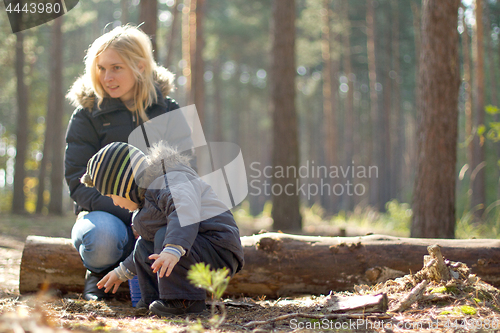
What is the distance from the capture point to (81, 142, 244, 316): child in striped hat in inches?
91.1

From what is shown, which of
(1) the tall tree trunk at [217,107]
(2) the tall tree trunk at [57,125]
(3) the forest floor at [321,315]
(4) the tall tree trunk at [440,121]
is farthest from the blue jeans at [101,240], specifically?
(1) the tall tree trunk at [217,107]

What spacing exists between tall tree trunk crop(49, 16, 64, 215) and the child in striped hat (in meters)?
11.1

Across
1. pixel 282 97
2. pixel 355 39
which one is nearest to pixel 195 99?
pixel 282 97

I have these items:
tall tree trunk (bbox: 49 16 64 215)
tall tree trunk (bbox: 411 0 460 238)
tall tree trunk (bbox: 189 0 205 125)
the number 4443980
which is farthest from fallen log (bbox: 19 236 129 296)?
tall tree trunk (bbox: 49 16 64 215)

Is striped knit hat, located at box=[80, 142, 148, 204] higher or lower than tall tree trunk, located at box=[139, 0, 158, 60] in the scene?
lower

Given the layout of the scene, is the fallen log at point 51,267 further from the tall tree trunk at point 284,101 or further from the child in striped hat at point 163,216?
the tall tree trunk at point 284,101

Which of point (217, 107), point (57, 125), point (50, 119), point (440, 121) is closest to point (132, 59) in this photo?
point (440, 121)

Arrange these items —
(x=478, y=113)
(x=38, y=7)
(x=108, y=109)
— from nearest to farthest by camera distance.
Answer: (x=108, y=109) → (x=38, y=7) → (x=478, y=113)

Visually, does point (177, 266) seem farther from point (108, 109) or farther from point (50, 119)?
point (50, 119)

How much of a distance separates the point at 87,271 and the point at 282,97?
5635mm

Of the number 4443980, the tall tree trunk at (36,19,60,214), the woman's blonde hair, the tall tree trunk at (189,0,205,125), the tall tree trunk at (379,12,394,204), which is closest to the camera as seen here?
the woman's blonde hair

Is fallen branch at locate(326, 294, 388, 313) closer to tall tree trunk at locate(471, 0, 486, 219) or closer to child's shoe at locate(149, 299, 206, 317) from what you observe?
child's shoe at locate(149, 299, 206, 317)

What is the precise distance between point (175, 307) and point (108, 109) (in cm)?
174

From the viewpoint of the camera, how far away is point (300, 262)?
319cm
